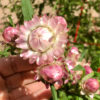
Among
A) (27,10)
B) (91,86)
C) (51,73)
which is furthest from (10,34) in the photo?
(91,86)

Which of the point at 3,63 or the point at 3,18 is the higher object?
the point at 3,18

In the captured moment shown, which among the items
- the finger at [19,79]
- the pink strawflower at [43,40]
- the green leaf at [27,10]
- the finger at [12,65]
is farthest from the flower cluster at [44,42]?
the finger at [19,79]

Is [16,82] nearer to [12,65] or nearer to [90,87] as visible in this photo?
[12,65]

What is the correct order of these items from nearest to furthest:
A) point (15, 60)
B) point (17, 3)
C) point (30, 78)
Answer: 1. point (15, 60)
2. point (30, 78)
3. point (17, 3)

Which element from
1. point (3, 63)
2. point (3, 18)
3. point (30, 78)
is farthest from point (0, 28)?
point (30, 78)

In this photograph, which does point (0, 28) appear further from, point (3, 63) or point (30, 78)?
point (30, 78)

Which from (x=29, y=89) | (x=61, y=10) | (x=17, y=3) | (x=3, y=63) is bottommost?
(x=29, y=89)

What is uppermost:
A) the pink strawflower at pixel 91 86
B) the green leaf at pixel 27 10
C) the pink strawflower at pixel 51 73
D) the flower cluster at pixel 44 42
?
the green leaf at pixel 27 10

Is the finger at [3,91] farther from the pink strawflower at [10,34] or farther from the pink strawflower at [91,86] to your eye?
the pink strawflower at [91,86]
